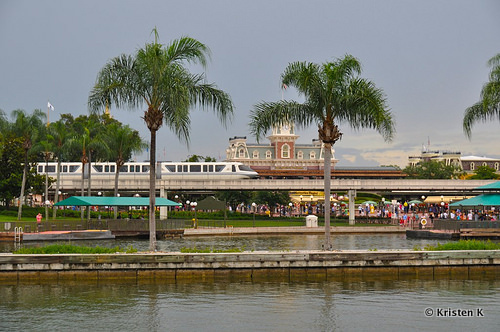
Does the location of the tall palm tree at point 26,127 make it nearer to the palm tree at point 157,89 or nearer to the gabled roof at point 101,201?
the gabled roof at point 101,201

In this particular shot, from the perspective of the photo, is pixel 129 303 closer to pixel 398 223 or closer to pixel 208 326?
pixel 208 326

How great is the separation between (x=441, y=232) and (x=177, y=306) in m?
31.6

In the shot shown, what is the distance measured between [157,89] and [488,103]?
1746 cm

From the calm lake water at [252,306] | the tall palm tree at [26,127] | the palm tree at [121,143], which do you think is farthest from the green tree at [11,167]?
the calm lake water at [252,306]

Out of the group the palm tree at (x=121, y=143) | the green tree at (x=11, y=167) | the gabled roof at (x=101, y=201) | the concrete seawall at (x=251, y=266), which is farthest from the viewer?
the green tree at (x=11, y=167)

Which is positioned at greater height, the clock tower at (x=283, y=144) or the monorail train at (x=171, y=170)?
the clock tower at (x=283, y=144)

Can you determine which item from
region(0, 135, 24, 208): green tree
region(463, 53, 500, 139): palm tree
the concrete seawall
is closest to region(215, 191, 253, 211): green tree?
region(0, 135, 24, 208): green tree

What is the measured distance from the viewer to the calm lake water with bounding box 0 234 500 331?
15.9m

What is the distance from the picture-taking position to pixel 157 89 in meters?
25.1

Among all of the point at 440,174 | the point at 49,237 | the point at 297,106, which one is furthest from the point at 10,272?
the point at 440,174

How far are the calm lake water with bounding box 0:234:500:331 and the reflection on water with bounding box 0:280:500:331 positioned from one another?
0.08 ft

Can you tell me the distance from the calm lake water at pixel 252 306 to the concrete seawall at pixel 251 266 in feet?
1.65

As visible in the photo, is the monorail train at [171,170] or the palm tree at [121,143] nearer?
the palm tree at [121,143]

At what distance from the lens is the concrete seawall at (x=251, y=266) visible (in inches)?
840
